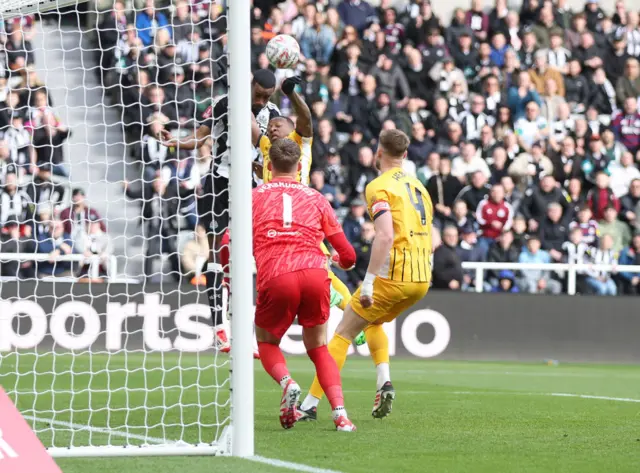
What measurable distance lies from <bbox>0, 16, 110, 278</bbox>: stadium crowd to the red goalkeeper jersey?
5682 millimetres

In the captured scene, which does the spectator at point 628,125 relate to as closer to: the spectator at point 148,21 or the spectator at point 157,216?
the spectator at point 148,21

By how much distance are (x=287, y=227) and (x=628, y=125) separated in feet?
44.8

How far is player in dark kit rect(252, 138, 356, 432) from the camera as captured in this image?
7438mm

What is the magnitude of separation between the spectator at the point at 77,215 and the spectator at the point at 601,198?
7734 millimetres

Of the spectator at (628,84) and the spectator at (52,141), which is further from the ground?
the spectator at (628,84)

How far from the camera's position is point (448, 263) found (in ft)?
54.4

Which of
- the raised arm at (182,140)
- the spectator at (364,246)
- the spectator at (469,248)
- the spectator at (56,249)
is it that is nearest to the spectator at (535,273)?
the spectator at (469,248)

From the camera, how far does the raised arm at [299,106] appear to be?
792cm

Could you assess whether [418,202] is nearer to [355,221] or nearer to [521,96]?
[355,221]

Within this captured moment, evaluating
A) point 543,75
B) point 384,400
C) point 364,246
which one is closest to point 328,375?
point 384,400

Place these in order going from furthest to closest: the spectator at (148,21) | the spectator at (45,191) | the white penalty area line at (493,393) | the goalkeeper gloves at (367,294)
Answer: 1. the spectator at (148,21)
2. the spectator at (45,191)
3. the white penalty area line at (493,393)
4. the goalkeeper gloves at (367,294)

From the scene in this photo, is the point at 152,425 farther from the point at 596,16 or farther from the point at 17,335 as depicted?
the point at 596,16

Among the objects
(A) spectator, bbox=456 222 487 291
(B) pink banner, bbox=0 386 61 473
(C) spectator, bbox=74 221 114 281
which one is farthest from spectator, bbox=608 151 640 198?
(B) pink banner, bbox=0 386 61 473

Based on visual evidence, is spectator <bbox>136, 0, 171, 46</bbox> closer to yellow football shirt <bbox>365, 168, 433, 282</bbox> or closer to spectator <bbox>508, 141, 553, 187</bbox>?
spectator <bbox>508, 141, 553, 187</bbox>
